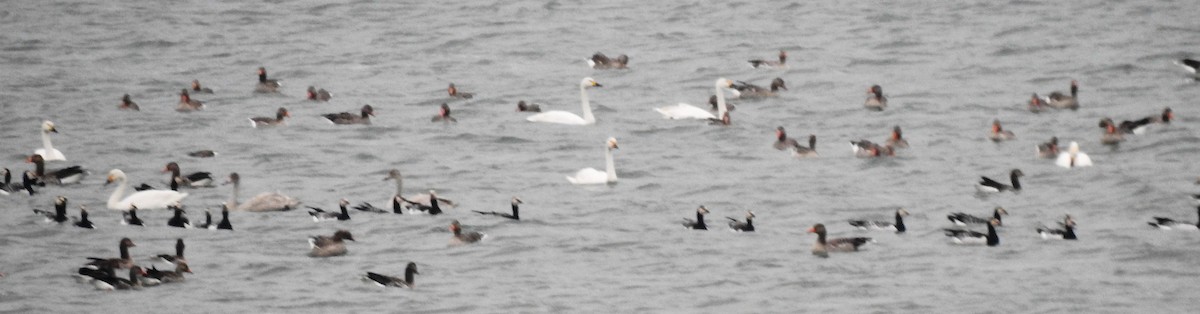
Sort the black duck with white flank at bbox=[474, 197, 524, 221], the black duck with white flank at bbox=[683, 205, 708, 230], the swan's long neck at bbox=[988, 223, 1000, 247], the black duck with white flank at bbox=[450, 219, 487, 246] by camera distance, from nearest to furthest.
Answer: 1. the swan's long neck at bbox=[988, 223, 1000, 247]
2. the black duck with white flank at bbox=[450, 219, 487, 246]
3. the black duck with white flank at bbox=[683, 205, 708, 230]
4. the black duck with white flank at bbox=[474, 197, 524, 221]

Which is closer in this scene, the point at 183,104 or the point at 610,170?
the point at 610,170

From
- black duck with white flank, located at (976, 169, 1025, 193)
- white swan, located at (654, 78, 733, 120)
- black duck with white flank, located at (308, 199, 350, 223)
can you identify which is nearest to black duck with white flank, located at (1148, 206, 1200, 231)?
black duck with white flank, located at (976, 169, 1025, 193)

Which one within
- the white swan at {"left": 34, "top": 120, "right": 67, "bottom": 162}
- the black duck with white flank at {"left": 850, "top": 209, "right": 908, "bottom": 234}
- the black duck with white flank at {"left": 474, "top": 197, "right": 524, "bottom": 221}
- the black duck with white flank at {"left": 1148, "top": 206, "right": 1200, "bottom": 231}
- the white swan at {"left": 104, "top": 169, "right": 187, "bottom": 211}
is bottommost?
the black duck with white flank at {"left": 1148, "top": 206, "right": 1200, "bottom": 231}

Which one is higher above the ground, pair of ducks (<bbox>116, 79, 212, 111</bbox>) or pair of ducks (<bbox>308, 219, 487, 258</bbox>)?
pair of ducks (<bbox>116, 79, 212, 111</bbox>)

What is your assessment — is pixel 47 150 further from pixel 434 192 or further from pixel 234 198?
pixel 434 192

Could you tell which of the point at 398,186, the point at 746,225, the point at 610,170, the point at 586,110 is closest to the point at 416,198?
the point at 398,186

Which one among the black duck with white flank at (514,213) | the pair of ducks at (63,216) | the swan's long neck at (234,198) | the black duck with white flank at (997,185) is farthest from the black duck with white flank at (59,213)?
the black duck with white flank at (997,185)

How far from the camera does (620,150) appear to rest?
32.5 metres

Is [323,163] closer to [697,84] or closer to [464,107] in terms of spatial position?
[464,107]

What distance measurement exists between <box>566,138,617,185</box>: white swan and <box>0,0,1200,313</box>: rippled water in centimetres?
42

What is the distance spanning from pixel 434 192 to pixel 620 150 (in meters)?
5.43

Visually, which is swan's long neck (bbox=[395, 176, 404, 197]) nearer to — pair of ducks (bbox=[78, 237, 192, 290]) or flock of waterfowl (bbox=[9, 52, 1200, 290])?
flock of waterfowl (bbox=[9, 52, 1200, 290])

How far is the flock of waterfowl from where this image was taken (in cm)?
2398

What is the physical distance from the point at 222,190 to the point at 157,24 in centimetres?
2150
